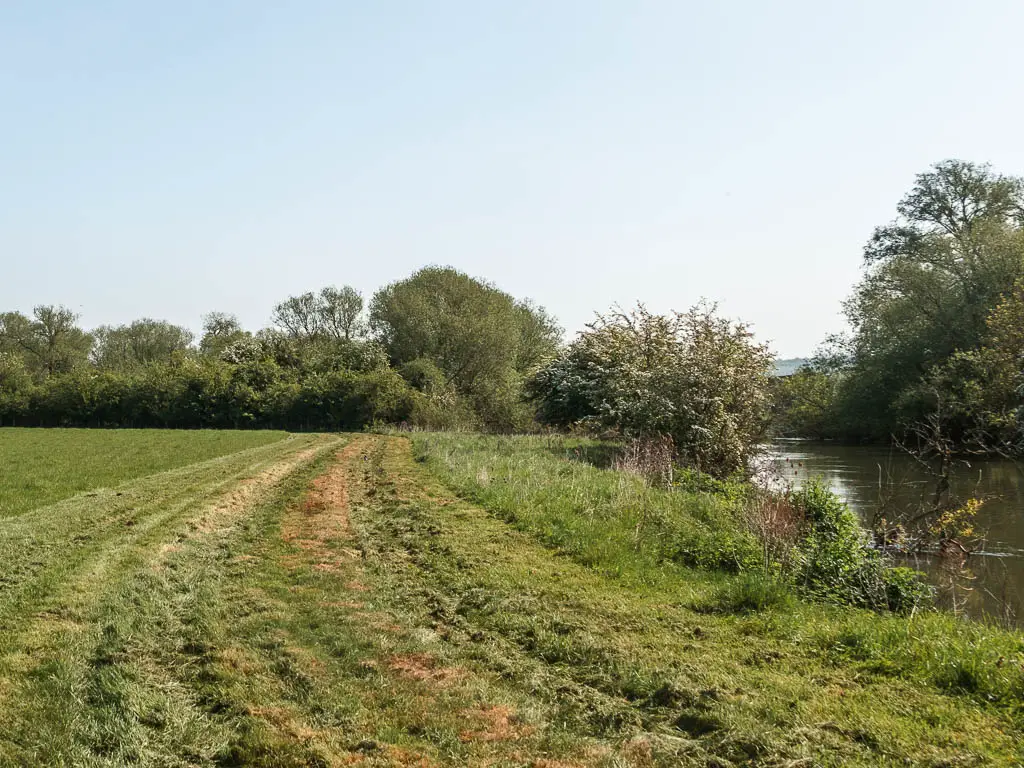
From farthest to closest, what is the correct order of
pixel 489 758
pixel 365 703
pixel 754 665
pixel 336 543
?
pixel 336 543 < pixel 754 665 < pixel 365 703 < pixel 489 758

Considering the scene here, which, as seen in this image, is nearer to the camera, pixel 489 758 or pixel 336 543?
pixel 489 758

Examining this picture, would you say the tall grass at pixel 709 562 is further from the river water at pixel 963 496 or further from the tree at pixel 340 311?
the tree at pixel 340 311

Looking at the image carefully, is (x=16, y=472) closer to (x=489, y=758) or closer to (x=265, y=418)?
(x=489, y=758)

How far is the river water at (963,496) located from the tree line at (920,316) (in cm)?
211

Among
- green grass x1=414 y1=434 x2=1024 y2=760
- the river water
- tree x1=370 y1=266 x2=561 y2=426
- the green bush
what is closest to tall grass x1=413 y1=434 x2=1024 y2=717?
green grass x1=414 y1=434 x2=1024 y2=760

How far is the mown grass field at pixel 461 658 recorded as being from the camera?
4.71m

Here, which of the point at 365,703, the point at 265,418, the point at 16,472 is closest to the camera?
the point at 365,703

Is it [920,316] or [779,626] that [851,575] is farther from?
[920,316]

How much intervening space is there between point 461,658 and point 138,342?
329 ft

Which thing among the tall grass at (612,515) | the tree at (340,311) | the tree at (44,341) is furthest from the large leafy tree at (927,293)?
the tree at (44,341)

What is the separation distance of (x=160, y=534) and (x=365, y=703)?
783 centimetres

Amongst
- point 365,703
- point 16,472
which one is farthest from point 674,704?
point 16,472

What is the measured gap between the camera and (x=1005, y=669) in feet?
18.8

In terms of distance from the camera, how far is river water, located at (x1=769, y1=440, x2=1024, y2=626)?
33.9 ft
